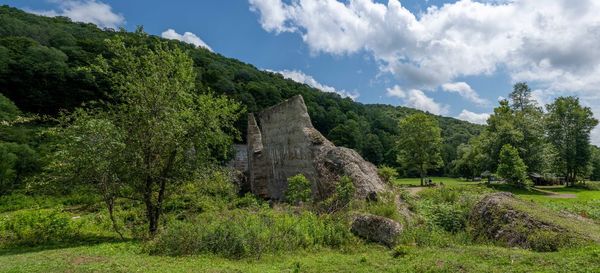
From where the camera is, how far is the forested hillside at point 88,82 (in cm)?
5300

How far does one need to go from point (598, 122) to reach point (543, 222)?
52.9 meters

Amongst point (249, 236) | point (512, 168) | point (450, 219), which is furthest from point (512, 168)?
point (249, 236)

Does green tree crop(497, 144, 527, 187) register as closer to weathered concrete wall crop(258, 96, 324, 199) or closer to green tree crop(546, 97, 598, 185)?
green tree crop(546, 97, 598, 185)

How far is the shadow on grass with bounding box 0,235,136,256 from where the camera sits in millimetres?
12383

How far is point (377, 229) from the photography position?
501 inches

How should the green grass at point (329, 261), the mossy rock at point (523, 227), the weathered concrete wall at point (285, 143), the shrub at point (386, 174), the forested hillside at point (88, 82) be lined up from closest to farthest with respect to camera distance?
the green grass at point (329, 261) < the mossy rock at point (523, 227) < the shrub at point (386, 174) < the weathered concrete wall at point (285, 143) < the forested hillside at point (88, 82)

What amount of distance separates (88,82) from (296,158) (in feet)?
154

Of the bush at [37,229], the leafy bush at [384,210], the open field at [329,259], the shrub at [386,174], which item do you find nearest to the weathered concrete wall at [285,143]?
the shrub at [386,174]

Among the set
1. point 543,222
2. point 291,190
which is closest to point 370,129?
point 291,190

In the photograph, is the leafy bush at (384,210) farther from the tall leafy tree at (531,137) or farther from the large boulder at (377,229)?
the tall leafy tree at (531,137)

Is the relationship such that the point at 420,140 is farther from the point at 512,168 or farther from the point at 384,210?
the point at 384,210

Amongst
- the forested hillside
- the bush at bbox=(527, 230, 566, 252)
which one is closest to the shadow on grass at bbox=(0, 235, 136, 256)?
the forested hillside

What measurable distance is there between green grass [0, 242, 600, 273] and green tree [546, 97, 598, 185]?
51.0 m

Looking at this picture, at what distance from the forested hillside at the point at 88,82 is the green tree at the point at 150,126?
2.35m
